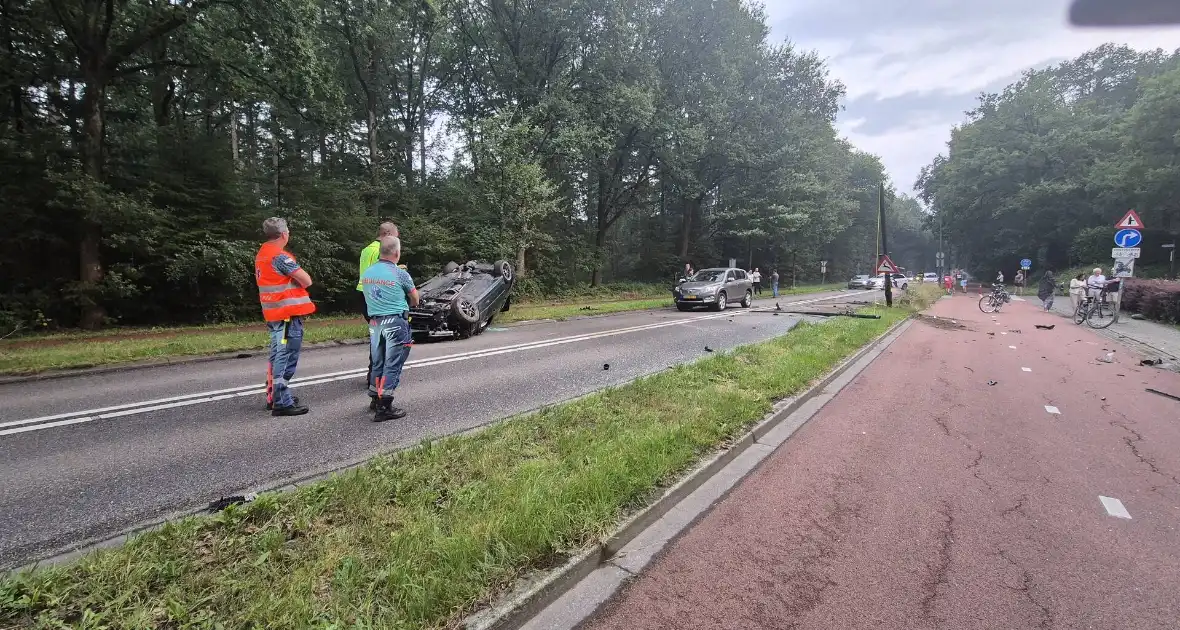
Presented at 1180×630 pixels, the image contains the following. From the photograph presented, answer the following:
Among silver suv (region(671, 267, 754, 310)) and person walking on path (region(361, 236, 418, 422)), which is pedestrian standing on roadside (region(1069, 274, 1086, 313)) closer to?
silver suv (region(671, 267, 754, 310))

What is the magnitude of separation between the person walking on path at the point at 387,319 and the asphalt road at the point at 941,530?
10.6 feet

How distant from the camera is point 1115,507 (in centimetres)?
346

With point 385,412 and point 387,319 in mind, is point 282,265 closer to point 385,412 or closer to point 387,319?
point 387,319

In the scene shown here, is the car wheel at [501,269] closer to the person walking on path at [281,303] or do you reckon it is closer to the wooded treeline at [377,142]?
the wooded treeline at [377,142]

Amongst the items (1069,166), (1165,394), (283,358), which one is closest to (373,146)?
(283,358)

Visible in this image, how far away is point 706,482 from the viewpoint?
3.79 meters

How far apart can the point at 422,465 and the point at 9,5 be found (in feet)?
59.2

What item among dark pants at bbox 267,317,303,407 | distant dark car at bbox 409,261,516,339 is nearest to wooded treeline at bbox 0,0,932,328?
distant dark car at bbox 409,261,516,339

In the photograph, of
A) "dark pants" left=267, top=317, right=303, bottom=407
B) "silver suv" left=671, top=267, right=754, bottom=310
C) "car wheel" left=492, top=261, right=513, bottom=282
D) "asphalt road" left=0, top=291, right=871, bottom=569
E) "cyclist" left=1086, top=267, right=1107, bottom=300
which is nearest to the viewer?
"asphalt road" left=0, top=291, right=871, bottom=569

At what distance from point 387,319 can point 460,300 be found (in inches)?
227

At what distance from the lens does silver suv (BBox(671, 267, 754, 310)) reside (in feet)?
65.2

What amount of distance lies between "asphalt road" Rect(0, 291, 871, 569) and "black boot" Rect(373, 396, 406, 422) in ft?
0.39

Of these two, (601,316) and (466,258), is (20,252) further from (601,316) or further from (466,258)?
(601,316)

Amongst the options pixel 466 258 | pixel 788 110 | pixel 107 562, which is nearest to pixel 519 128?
pixel 466 258
